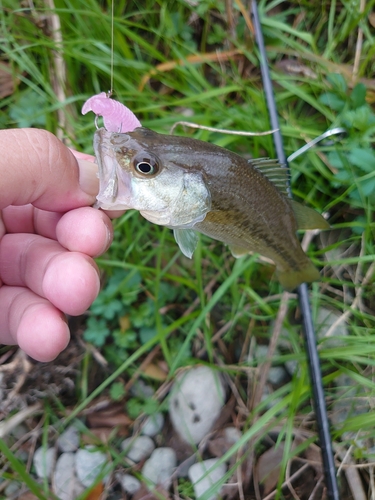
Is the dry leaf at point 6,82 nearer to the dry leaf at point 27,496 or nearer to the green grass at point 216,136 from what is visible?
the green grass at point 216,136

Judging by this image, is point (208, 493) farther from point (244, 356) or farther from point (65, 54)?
point (65, 54)

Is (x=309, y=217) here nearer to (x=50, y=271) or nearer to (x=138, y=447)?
(x=50, y=271)

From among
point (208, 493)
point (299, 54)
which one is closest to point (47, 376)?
point (208, 493)

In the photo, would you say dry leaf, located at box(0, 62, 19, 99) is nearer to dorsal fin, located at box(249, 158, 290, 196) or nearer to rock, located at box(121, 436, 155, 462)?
dorsal fin, located at box(249, 158, 290, 196)

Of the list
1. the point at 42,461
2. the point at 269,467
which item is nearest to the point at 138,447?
the point at 42,461

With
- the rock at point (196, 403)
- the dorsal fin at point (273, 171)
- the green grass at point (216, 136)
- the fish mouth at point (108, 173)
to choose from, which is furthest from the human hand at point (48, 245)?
the rock at point (196, 403)
